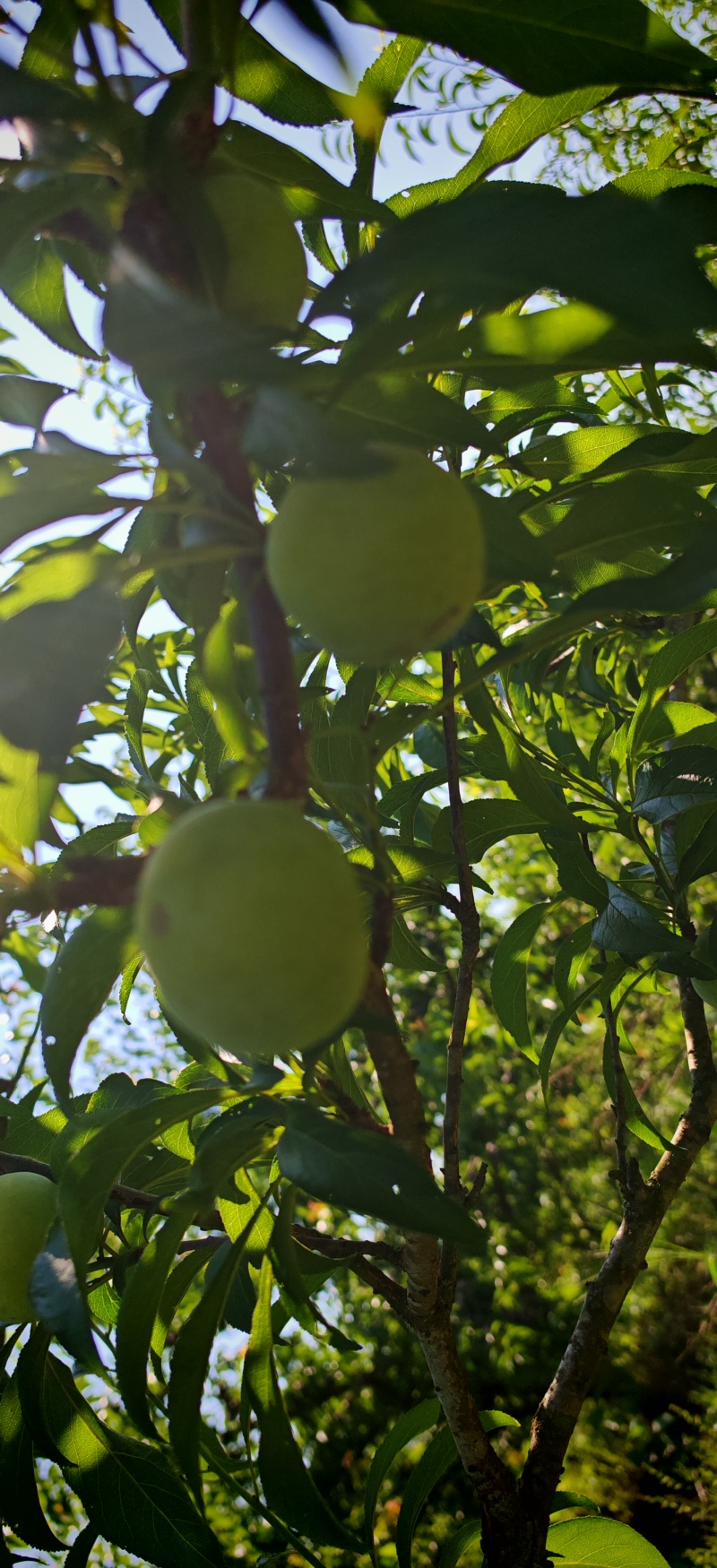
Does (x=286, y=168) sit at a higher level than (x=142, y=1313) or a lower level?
higher

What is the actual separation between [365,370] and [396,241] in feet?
0.18

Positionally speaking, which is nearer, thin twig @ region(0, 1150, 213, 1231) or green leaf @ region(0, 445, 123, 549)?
green leaf @ region(0, 445, 123, 549)

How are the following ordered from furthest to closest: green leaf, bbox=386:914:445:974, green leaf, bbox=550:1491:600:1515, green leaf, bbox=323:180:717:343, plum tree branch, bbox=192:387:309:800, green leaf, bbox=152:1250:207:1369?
green leaf, bbox=550:1491:600:1515, green leaf, bbox=386:914:445:974, green leaf, bbox=152:1250:207:1369, plum tree branch, bbox=192:387:309:800, green leaf, bbox=323:180:717:343

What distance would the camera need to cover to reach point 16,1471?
0.86 meters

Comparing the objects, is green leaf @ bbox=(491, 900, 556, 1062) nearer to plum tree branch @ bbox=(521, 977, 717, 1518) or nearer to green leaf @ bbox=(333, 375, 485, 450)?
plum tree branch @ bbox=(521, 977, 717, 1518)

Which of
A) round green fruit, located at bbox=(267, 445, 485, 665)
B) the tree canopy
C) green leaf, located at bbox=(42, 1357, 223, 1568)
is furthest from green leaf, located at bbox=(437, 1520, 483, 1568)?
round green fruit, located at bbox=(267, 445, 485, 665)

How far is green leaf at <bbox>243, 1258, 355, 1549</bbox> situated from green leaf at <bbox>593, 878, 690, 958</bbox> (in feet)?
Result: 1.24

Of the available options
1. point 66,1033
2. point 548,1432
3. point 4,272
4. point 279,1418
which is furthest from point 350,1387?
point 4,272

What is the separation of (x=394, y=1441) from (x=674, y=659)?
0.86 m

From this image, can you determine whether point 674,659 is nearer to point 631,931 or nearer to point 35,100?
point 631,931

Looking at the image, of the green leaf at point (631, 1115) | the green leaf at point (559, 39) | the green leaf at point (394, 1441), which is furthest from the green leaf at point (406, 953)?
the green leaf at point (559, 39)

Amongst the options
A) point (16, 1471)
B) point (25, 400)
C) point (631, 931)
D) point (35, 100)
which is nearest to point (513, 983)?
point (631, 931)

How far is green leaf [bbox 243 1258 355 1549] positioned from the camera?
0.68 m

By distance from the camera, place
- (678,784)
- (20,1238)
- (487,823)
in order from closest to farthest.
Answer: (20,1238) → (678,784) → (487,823)
